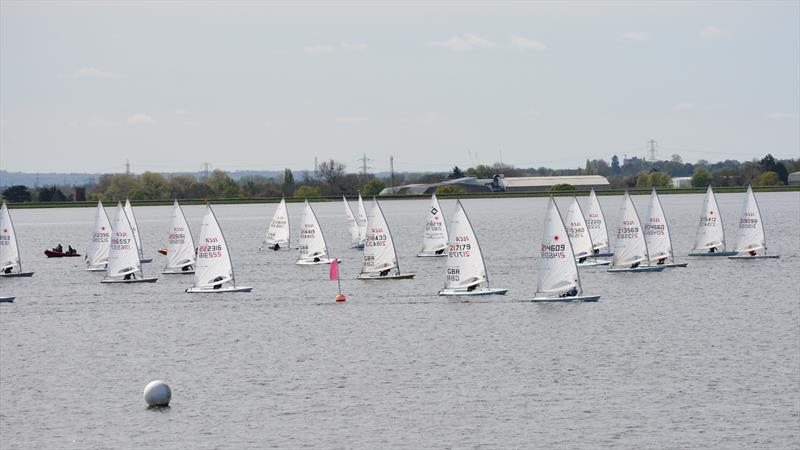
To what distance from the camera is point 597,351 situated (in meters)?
73.4

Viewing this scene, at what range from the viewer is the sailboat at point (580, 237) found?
114938 mm

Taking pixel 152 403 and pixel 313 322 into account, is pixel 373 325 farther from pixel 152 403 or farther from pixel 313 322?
pixel 152 403

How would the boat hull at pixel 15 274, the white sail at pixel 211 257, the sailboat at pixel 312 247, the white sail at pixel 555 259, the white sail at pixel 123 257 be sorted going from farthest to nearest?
the sailboat at pixel 312 247
the boat hull at pixel 15 274
the white sail at pixel 123 257
the white sail at pixel 211 257
the white sail at pixel 555 259

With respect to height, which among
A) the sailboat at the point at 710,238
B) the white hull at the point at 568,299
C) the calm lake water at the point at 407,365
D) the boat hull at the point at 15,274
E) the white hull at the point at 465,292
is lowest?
the calm lake water at the point at 407,365

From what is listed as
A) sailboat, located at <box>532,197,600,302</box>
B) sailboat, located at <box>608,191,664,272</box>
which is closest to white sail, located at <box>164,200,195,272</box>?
→ sailboat, located at <box>608,191,664,272</box>

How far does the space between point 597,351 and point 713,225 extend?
197 feet

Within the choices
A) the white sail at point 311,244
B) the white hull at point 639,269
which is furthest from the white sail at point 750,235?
the white sail at point 311,244

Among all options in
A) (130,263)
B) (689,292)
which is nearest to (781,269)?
(689,292)

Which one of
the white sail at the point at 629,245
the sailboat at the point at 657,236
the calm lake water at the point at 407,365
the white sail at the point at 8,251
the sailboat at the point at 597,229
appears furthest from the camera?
the sailboat at the point at 597,229

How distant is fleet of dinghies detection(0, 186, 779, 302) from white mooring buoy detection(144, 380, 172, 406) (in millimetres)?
31501

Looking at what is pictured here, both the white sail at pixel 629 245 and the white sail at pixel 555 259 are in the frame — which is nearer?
the white sail at pixel 555 259

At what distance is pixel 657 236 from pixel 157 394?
219ft

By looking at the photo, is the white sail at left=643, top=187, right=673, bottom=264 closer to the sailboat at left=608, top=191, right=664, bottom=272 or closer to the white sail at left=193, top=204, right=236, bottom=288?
the sailboat at left=608, top=191, right=664, bottom=272

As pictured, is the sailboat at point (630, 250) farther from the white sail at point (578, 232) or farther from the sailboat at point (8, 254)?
the sailboat at point (8, 254)
